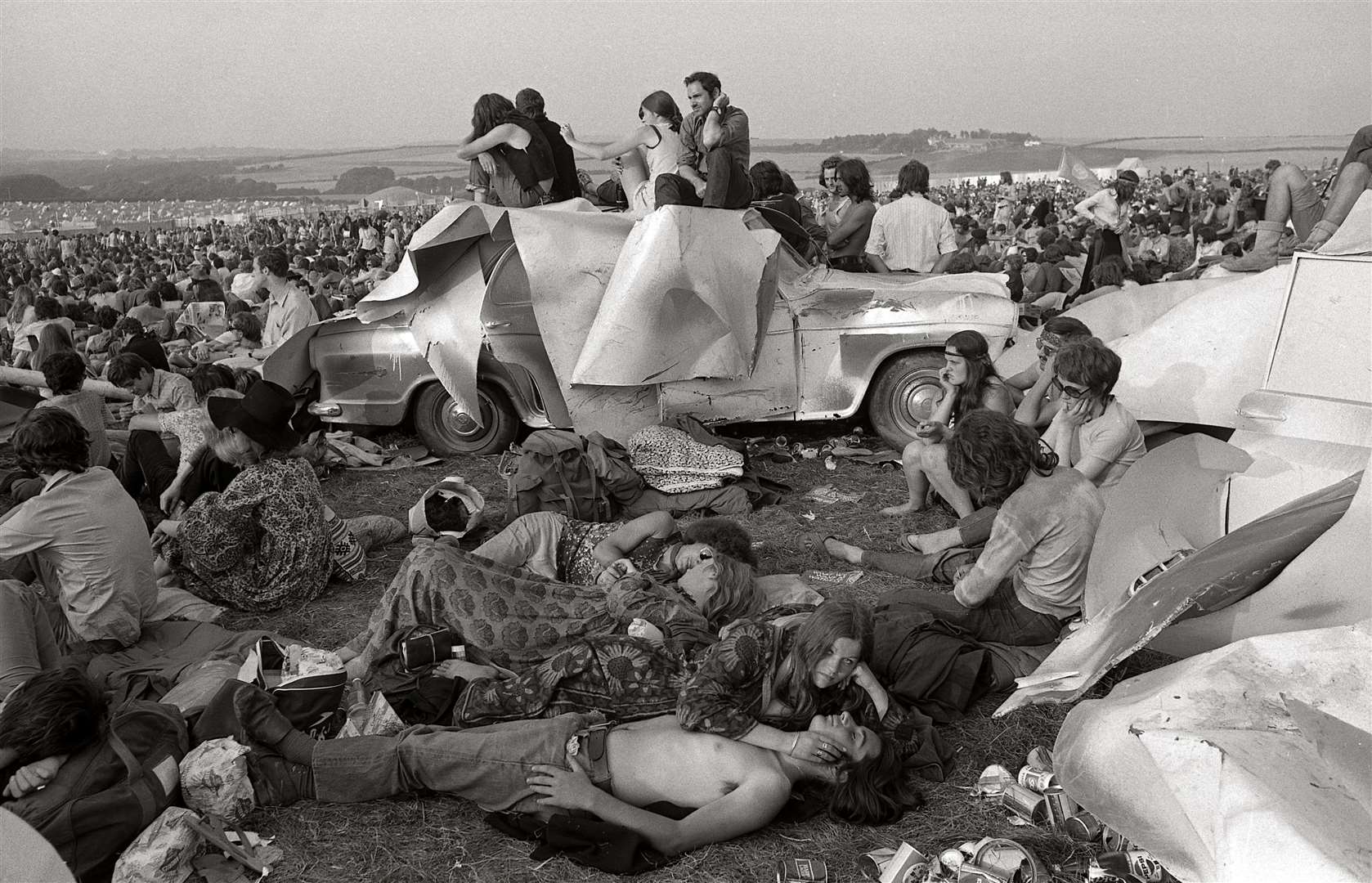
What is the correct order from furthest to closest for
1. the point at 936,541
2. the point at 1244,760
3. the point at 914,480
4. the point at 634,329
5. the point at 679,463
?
the point at 634,329 → the point at 679,463 → the point at 914,480 → the point at 936,541 → the point at 1244,760

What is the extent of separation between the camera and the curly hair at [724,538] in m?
4.65

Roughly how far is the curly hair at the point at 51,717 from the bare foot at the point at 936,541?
393 centimetres

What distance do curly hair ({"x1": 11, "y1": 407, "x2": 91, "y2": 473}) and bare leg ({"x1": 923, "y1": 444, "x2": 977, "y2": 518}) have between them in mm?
4334

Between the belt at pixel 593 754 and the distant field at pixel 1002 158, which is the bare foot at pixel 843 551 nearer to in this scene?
the belt at pixel 593 754

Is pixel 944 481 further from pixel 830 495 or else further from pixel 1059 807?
pixel 1059 807

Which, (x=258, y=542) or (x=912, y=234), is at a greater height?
(x=912, y=234)

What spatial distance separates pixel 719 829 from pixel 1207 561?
6.62 ft

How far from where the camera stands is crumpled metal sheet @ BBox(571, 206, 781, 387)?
650 cm

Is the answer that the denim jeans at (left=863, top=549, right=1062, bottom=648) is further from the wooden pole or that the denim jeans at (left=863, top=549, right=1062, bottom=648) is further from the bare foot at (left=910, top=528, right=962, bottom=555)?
the wooden pole

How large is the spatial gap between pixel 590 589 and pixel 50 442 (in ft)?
7.58

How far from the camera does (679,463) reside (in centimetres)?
643

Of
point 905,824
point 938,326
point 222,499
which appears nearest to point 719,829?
point 905,824

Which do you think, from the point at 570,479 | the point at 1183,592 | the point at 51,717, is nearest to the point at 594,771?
the point at 51,717

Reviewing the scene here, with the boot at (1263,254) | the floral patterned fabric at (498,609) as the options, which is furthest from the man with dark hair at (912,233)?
the floral patterned fabric at (498,609)
